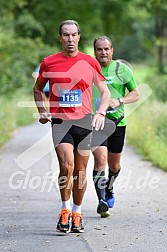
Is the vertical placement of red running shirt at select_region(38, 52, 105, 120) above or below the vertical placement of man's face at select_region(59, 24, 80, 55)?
below

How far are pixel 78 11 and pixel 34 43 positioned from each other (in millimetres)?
12043

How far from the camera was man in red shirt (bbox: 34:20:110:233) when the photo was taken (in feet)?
27.4

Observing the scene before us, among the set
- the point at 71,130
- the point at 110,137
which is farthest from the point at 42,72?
the point at 110,137

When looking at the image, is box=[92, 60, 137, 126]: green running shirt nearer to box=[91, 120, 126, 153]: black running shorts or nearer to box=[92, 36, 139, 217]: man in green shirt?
box=[92, 36, 139, 217]: man in green shirt

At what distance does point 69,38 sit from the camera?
8.43 meters

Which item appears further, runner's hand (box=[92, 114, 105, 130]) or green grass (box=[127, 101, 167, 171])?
green grass (box=[127, 101, 167, 171])

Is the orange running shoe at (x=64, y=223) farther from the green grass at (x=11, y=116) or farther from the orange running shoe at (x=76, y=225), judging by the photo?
the green grass at (x=11, y=116)

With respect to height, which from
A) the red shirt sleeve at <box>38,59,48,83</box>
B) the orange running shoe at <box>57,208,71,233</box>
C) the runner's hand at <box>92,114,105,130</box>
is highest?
the red shirt sleeve at <box>38,59,48,83</box>

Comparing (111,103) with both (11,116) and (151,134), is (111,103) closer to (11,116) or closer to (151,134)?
(151,134)

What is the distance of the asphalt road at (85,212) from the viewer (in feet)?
25.7

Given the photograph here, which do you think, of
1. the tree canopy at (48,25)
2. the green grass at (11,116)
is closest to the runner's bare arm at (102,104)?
the green grass at (11,116)

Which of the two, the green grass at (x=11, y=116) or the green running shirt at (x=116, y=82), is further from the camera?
the green grass at (x=11, y=116)

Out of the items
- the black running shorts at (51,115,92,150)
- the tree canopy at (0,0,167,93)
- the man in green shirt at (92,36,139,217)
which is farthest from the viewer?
the tree canopy at (0,0,167,93)

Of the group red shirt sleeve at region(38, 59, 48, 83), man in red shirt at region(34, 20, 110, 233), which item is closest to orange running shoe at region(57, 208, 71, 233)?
man in red shirt at region(34, 20, 110, 233)
